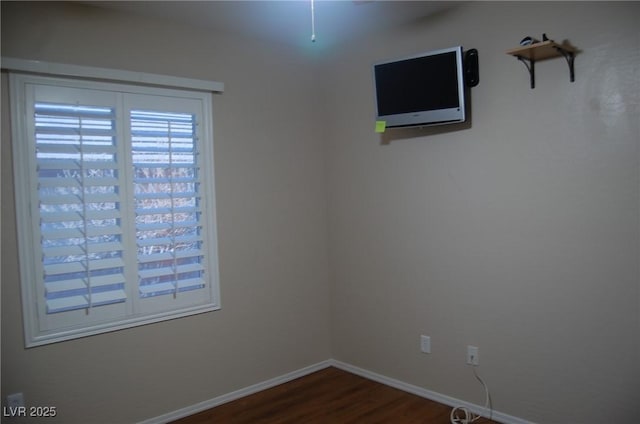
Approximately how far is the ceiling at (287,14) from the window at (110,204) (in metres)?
0.48

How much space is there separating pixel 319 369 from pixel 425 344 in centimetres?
101

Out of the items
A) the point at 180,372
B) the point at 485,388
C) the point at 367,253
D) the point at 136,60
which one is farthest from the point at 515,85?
the point at 180,372

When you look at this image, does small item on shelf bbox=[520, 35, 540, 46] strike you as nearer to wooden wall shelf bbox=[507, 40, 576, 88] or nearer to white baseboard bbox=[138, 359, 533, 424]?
wooden wall shelf bbox=[507, 40, 576, 88]

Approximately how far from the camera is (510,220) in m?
2.78

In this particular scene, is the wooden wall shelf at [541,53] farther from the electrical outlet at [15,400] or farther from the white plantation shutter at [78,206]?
the electrical outlet at [15,400]

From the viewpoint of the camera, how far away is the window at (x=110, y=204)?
8.35 feet

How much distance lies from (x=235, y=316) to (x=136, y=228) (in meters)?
0.97

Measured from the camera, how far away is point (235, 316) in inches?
132

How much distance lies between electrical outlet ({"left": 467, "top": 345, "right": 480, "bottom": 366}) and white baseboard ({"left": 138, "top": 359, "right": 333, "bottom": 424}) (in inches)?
51.2

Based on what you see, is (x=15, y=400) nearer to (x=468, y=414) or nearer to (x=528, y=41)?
(x=468, y=414)

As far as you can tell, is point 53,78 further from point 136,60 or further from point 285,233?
point 285,233

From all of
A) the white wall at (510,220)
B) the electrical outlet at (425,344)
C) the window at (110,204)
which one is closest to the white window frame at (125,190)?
the window at (110,204)

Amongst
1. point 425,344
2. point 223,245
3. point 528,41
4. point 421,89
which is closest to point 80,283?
point 223,245

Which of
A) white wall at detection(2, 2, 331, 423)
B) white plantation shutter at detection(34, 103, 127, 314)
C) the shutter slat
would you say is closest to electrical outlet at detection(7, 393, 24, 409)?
white wall at detection(2, 2, 331, 423)
